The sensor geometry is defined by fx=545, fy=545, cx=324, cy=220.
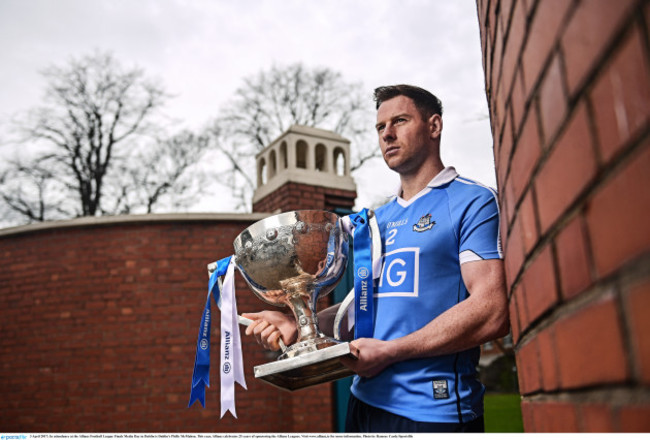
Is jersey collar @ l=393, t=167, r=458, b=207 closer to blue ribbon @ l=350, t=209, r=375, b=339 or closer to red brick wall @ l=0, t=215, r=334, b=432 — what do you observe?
blue ribbon @ l=350, t=209, r=375, b=339

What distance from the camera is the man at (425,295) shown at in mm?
1241

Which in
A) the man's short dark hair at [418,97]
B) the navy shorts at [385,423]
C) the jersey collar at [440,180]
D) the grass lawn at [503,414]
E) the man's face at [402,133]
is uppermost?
the man's short dark hair at [418,97]

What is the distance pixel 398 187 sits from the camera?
168cm

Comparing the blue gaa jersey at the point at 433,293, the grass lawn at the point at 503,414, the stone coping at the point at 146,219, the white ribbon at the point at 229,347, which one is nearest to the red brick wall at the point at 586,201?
the blue gaa jersey at the point at 433,293

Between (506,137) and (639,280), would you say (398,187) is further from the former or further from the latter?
(639,280)

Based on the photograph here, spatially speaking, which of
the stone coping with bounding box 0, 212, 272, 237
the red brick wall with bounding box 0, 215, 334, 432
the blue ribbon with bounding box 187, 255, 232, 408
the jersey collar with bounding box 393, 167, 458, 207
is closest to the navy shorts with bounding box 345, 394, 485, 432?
the blue ribbon with bounding box 187, 255, 232, 408

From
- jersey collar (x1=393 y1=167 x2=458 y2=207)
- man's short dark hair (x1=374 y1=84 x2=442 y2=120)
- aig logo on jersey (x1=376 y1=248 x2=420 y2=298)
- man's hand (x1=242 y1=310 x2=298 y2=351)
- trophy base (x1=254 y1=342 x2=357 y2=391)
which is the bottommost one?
trophy base (x1=254 y1=342 x2=357 y2=391)

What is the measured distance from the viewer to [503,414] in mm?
9977

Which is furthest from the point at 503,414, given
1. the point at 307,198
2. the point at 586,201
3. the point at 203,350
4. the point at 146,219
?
the point at 586,201

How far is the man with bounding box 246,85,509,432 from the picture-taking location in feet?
4.07

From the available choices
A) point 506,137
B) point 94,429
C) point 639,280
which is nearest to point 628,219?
point 639,280

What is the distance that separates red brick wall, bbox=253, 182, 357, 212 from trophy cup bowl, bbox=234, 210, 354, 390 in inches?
166

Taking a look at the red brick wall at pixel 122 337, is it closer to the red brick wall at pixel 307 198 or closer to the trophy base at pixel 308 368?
the red brick wall at pixel 307 198

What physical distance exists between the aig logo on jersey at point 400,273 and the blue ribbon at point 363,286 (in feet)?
0.14
